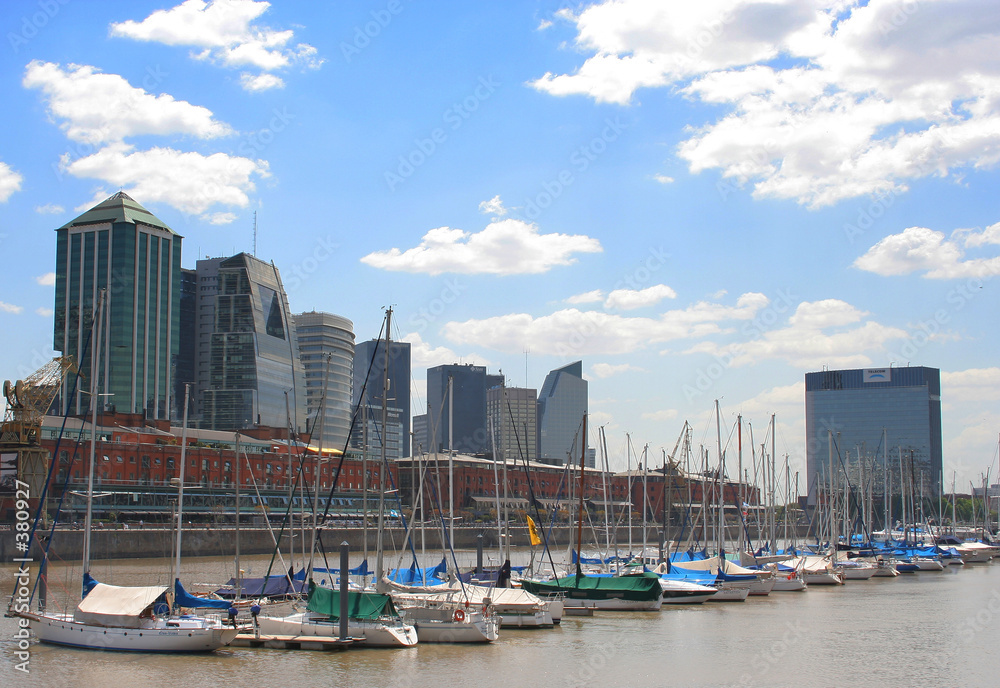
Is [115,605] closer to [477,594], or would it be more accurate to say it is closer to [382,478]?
[382,478]

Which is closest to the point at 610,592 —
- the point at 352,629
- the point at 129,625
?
the point at 352,629

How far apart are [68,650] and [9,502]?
239ft

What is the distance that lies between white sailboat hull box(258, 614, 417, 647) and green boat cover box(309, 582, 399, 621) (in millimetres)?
302

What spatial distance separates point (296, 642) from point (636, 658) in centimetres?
1370

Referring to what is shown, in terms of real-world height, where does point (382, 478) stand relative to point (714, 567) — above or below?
above

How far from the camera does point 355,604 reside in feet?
136

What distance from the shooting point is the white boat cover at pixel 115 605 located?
38.9 m

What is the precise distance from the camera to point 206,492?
134875 mm

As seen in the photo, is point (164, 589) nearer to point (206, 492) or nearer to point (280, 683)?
point (280, 683)

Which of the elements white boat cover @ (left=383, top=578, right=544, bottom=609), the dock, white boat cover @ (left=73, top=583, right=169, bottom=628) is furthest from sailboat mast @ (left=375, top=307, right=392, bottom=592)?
white boat cover @ (left=73, top=583, right=169, bottom=628)

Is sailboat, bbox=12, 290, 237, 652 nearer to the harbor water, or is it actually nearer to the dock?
the harbor water

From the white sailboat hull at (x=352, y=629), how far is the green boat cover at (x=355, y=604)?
30 centimetres

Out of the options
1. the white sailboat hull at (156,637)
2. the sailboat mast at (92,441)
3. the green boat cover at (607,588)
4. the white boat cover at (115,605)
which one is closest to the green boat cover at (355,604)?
the white sailboat hull at (156,637)

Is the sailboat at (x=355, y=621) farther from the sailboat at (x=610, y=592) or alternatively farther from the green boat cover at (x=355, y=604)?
the sailboat at (x=610, y=592)
